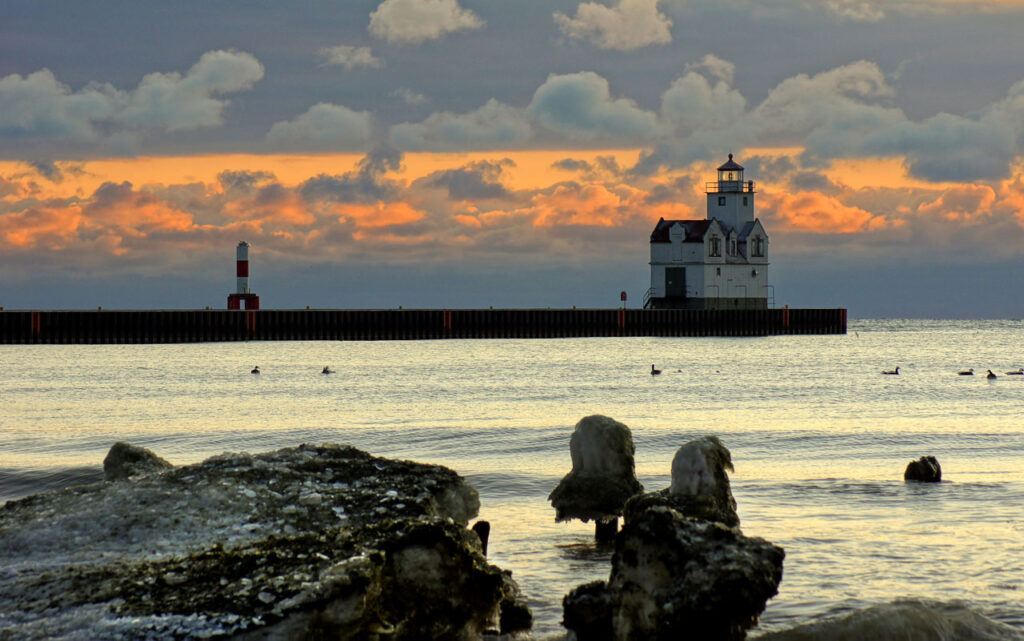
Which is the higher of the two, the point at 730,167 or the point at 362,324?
the point at 730,167

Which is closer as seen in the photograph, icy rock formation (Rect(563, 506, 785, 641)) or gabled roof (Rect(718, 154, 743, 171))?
icy rock formation (Rect(563, 506, 785, 641))

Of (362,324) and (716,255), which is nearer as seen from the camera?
(362,324)

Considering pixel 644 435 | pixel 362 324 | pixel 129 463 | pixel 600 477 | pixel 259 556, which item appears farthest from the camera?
pixel 362 324

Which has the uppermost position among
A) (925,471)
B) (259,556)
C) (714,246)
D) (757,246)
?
(757,246)

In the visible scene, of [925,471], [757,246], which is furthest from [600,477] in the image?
[757,246]

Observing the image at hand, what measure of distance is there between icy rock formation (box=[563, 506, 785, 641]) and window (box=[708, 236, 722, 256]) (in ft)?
246

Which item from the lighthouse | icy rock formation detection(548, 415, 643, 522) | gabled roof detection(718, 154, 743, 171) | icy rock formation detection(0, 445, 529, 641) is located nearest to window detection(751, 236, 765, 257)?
gabled roof detection(718, 154, 743, 171)

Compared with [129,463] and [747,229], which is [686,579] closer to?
[129,463]

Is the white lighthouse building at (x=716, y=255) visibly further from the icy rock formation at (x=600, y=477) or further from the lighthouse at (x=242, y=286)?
the icy rock formation at (x=600, y=477)

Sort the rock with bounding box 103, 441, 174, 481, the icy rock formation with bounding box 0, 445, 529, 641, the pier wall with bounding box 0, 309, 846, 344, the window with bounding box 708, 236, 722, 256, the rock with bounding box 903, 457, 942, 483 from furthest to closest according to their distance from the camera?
the window with bounding box 708, 236, 722, 256, the pier wall with bounding box 0, 309, 846, 344, the rock with bounding box 903, 457, 942, 483, the rock with bounding box 103, 441, 174, 481, the icy rock formation with bounding box 0, 445, 529, 641

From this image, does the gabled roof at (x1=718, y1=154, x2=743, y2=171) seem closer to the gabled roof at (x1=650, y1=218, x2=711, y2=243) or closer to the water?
the gabled roof at (x1=650, y1=218, x2=711, y2=243)

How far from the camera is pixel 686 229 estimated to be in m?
81.9

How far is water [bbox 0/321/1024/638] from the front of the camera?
441 inches

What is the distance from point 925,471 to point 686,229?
215 ft
